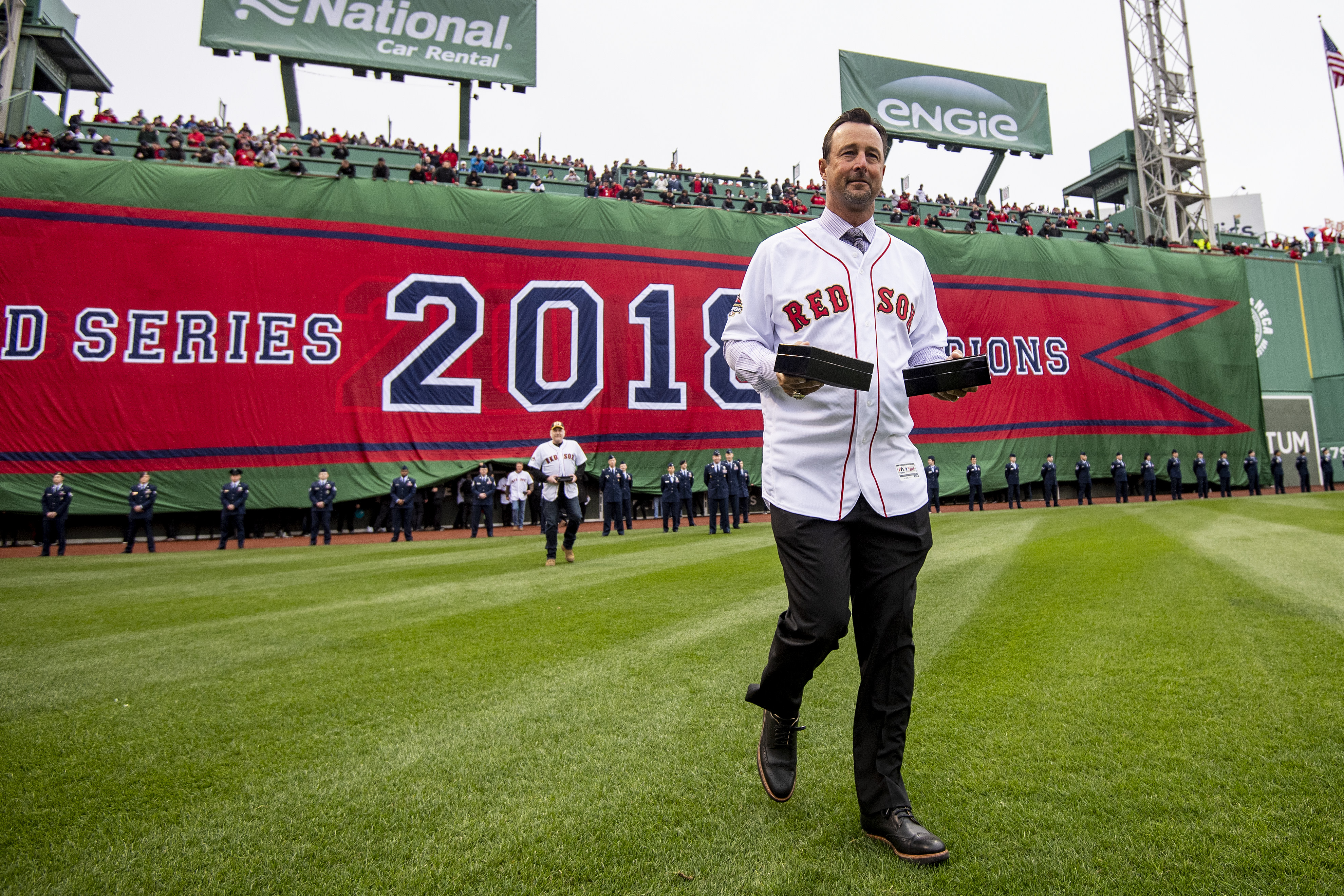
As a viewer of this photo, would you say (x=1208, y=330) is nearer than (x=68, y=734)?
No

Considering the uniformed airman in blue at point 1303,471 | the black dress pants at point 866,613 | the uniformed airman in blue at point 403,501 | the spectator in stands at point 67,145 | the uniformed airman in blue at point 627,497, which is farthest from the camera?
the uniformed airman in blue at point 1303,471

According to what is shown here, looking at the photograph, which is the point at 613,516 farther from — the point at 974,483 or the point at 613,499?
Answer: the point at 974,483

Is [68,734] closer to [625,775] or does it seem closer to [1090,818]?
[625,775]

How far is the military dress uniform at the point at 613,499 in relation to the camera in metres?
18.3

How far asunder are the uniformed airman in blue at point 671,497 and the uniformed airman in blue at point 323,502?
8.19 m

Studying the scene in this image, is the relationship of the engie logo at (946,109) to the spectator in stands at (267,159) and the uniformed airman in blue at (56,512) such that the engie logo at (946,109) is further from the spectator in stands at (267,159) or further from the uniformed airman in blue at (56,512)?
the uniformed airman in blue at (56,512)

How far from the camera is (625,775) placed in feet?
9.56

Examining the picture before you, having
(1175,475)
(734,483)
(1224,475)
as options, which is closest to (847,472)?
(734,483)

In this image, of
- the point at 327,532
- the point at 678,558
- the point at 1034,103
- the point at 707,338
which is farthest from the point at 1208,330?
the point at 327,532

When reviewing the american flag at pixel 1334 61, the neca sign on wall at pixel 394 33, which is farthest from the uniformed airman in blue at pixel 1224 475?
the neca sign on wall at pixel 394 33

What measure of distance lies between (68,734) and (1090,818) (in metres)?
4.46

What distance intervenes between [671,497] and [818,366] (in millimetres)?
16967

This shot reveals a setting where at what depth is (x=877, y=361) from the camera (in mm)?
2629

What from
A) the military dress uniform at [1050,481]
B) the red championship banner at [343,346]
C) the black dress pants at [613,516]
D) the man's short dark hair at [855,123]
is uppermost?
the red championship banner at [343,346]
